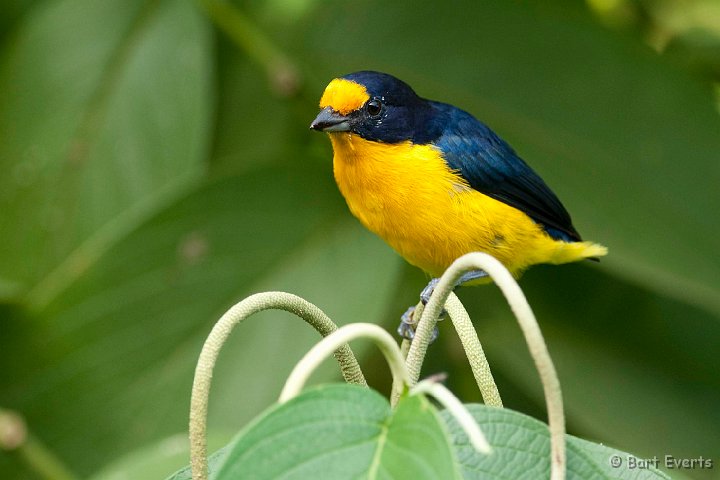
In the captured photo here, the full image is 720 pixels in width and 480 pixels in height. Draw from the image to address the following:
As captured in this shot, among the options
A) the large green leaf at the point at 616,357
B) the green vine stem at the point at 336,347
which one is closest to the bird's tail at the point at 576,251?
the large green leaf at the point at 616,357

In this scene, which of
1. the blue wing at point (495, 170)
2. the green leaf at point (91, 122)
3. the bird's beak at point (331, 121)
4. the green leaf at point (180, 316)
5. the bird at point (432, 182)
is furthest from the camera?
the green leaf at point (91, 122)

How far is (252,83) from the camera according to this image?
3.84 meters

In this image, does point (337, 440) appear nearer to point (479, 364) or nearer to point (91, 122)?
point (479, 364)

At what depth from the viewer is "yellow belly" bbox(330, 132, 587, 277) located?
2555mm

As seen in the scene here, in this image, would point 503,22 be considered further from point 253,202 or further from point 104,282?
point 104,282

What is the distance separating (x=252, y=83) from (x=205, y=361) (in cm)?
278

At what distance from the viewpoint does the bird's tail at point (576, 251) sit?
2.86m

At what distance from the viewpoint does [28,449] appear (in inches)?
125

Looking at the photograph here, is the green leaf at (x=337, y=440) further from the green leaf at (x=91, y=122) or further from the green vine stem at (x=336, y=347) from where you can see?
the green leaf at (x=91, y=122)

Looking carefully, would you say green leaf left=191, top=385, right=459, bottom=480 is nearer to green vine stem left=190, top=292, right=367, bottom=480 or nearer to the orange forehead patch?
green vine stem left=190, top=292, right=367, bottom=480

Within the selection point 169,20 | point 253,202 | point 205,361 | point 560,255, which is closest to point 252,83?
point 169,20

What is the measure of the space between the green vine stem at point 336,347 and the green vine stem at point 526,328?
0.13 metres

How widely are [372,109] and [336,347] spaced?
160cm

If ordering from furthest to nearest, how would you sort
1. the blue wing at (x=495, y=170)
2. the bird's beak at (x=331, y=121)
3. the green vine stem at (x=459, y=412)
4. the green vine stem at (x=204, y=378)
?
the blue wing at (x=495, y=170) → the bird's beak at (x=331, y=121) → the green vine stem at (x=204, y=378) → the green vine stem at (x=459, y=412)
